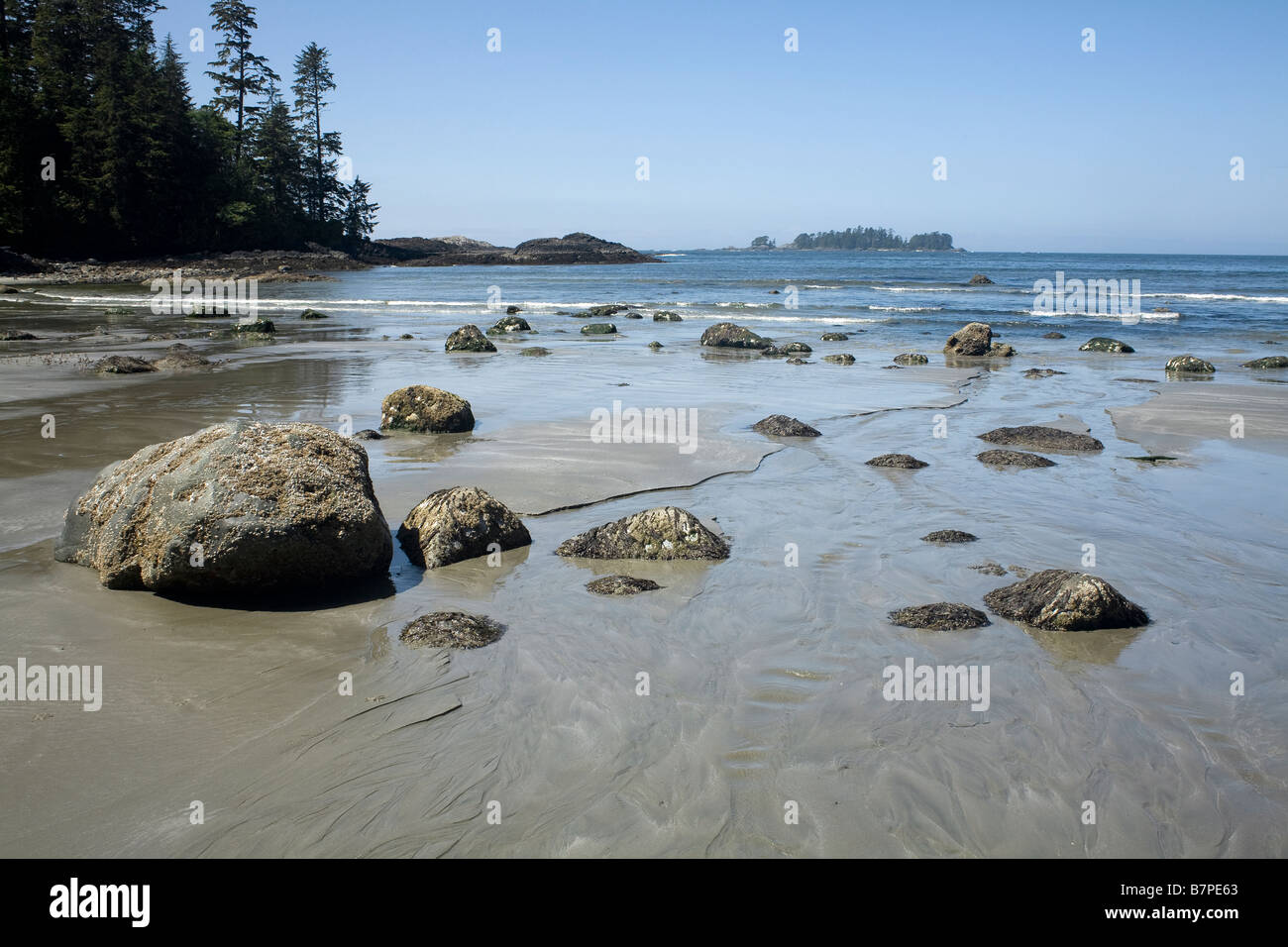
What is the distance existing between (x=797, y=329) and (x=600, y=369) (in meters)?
12.2

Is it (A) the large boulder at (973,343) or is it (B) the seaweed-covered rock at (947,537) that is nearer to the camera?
(B) the seaweed-covered rock at (947,537)

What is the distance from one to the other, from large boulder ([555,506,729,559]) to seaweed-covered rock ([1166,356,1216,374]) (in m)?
15.6

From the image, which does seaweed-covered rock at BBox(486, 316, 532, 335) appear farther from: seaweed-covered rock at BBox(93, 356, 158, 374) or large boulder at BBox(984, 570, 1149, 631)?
large boulder at BBox(984, 570, 1149, 631)

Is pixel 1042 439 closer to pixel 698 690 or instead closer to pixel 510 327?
pixel 698 690

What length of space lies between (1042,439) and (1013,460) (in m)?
1.26

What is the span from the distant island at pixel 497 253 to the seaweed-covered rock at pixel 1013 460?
73.7 meters

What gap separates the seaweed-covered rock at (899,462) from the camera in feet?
30.1

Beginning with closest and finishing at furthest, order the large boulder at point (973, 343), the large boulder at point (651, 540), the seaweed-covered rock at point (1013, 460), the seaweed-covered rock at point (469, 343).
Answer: the large boulder at point (651, 540) < the seaweed-covered rock at point (1013, 460) < the seaweed-covered rock at point (469, 343) < the large boulder at point (973, 343)

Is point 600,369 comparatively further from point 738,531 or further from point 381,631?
point 381,631

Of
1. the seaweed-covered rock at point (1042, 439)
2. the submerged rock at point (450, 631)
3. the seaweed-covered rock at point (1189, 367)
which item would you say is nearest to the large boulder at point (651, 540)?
the submerged rock at point (450, 631)

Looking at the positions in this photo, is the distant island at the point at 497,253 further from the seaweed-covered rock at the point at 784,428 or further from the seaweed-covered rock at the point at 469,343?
the seaweed-covered rock at the point at 784,428

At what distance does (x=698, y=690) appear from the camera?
446 centimetres

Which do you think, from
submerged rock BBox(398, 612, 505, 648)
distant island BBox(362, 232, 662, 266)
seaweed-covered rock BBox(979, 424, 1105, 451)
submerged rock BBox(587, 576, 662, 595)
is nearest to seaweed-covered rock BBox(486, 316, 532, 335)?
seaweed-covered rock BBox(979, 424, 1105, 451)
